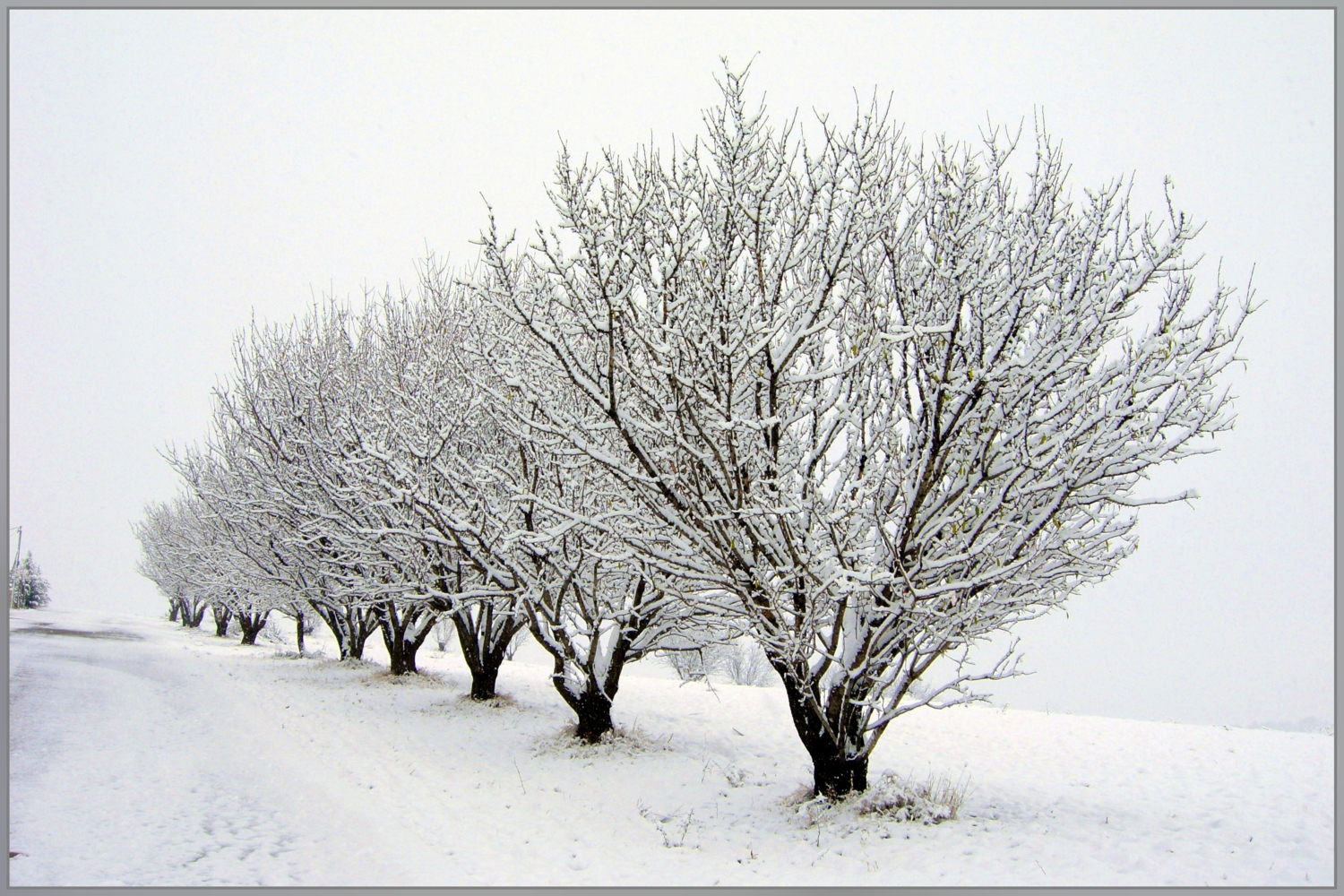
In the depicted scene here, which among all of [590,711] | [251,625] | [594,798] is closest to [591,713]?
[590,711]

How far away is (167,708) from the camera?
1108cm

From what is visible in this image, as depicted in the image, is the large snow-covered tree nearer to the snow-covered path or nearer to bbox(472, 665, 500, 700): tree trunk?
the snow-covered path

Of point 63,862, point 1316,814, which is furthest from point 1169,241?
point 63,862

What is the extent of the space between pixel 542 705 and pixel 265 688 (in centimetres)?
599

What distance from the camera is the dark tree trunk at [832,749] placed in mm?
6473

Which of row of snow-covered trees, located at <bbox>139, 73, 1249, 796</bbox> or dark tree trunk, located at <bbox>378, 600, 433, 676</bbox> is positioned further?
dark tree trunk, located at <bbox>378, 600, 433, 676</bbox>

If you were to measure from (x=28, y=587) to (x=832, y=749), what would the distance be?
6473 cm

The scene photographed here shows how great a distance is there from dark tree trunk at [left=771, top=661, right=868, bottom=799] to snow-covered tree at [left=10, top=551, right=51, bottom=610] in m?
58.1

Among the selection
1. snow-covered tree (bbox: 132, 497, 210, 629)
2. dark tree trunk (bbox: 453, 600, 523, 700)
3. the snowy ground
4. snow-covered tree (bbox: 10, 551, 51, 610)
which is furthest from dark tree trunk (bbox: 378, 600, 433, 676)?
snow-covered tree (bbox: 10, 551, 51, 610)

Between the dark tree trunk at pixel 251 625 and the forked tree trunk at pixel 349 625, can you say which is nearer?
the forked tree trunk at pixel 349 625

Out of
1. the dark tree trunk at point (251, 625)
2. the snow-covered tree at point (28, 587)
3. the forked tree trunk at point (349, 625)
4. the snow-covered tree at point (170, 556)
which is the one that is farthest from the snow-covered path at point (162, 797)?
the snow-covered tree at point (28, 587)

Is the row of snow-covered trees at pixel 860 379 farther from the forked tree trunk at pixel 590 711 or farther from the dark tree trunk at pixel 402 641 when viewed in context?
the dark tree trunk at pixel 402 641

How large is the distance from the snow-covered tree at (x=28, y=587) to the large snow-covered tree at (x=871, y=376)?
5777cm

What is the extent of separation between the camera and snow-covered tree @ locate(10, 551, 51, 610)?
47.2m
